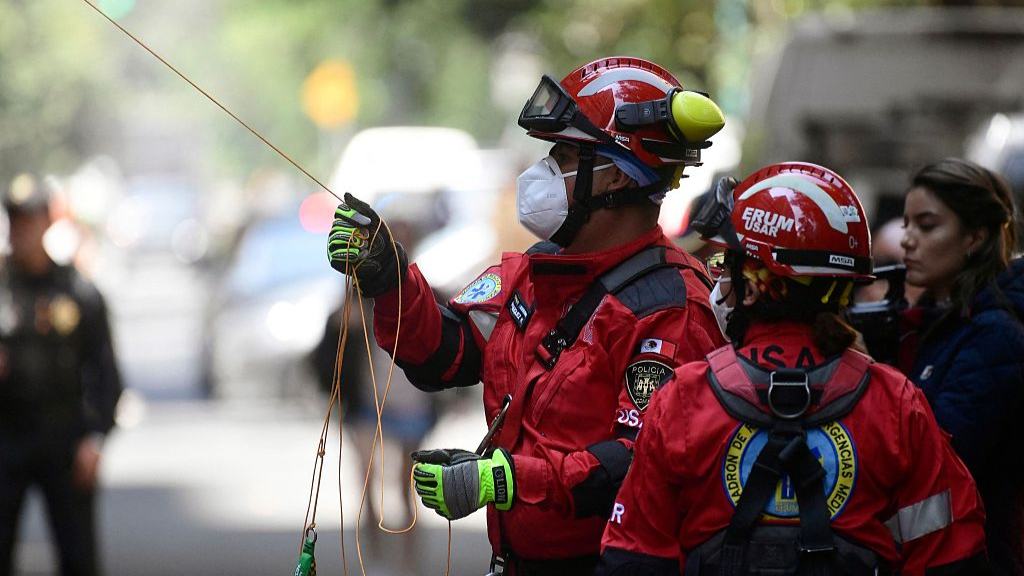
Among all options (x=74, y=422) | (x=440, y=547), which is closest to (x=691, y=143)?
(x=74, y=422)

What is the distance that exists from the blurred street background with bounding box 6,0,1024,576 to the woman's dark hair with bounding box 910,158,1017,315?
1.80 metres

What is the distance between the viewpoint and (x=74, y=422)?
720cm

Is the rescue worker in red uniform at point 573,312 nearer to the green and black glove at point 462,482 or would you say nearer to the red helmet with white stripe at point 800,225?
the green and black glove at point 462,482

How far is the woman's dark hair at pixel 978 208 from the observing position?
4.17 metres

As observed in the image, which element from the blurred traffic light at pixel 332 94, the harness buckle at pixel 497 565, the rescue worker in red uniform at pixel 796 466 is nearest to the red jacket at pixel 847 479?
the rescue worker in red uniform at pixel 796 466

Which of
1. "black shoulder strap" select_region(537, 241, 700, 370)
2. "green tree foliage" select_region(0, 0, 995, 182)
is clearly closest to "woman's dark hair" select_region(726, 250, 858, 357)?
"black shoulder strap" select_region(537, 241, 700, 370)

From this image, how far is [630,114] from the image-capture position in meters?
3.77

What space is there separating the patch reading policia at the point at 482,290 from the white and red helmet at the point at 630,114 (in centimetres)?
45

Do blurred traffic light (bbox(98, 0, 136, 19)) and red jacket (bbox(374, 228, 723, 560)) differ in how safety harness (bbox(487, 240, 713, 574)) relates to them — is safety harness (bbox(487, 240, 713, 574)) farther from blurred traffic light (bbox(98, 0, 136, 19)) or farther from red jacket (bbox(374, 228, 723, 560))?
blurred traffic light (bbox(98, 0, 136, 19))

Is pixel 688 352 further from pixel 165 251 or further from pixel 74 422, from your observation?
pixel 165 251

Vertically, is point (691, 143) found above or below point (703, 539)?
above

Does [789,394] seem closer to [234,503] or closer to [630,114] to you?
[630,114]

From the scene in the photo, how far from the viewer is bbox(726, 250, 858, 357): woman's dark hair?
10.7 feet

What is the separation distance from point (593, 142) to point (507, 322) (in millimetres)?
501
